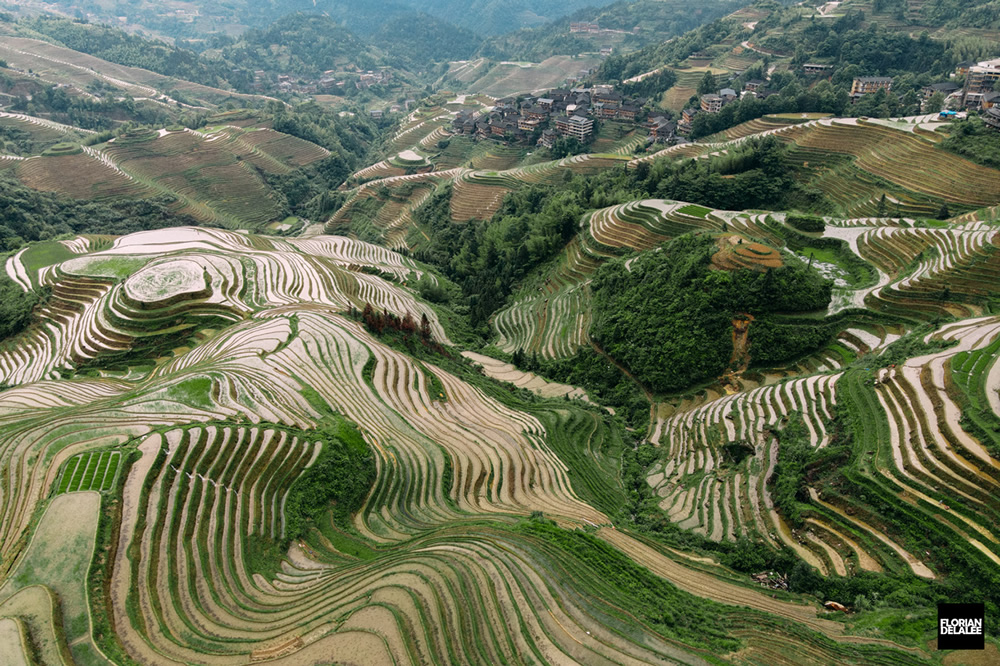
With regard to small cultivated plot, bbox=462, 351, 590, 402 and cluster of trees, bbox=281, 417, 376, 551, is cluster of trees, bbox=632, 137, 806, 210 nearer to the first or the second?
small cultivated plot, bbox=462, 351, 590, 402

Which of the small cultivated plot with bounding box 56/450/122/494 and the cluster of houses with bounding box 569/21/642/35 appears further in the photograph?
the cluster of houses with bounding box 569/21/642/35

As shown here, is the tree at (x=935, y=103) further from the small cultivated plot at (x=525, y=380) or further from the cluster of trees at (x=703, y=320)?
the small cultivated plot at (x=525, y=380)

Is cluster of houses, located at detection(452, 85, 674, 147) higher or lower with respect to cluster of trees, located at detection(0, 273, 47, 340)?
higher

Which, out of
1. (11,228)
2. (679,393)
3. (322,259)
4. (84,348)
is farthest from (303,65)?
(679,393)

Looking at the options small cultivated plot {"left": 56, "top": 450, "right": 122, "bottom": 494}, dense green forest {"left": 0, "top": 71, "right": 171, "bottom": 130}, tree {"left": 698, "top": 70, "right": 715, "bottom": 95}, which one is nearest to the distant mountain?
dense green forest {"left": 0, "top": 71, "right": 171, "bottom": 130}

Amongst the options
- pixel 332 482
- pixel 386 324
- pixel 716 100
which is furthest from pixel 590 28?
pixel 332 482

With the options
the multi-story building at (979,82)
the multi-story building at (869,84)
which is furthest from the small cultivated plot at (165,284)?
the multi-story building at (979,82)

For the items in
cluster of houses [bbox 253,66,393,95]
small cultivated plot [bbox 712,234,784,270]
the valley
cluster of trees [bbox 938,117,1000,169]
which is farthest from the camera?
cluster of houses [bbox 253,66,393,95]
